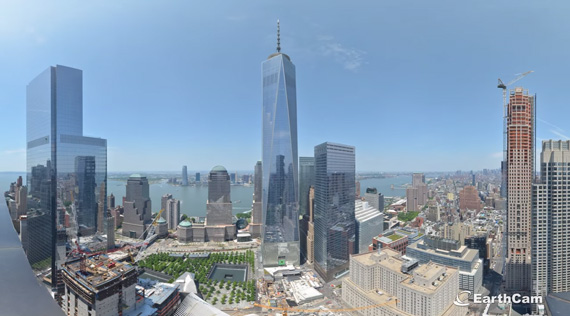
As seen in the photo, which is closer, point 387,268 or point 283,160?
point 387,268

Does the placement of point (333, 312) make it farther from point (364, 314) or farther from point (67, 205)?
point (67, 205)

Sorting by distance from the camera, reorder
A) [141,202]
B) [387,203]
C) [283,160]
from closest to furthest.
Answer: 1. [283,160]
2. [141,202]
3. [387,203]

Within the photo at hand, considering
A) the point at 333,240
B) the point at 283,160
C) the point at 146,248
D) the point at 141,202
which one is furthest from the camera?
the point at 141,202

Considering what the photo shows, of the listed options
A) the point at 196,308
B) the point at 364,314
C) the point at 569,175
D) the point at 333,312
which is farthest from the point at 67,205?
the point at 569,175

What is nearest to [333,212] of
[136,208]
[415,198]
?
[136,208]

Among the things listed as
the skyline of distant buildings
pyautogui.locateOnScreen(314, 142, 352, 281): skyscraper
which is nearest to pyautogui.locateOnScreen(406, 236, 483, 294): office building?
the skyline of distant buildings

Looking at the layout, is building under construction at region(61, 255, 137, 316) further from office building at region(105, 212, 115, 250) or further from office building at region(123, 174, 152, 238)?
office building at region(123, 174, 152, 238)
